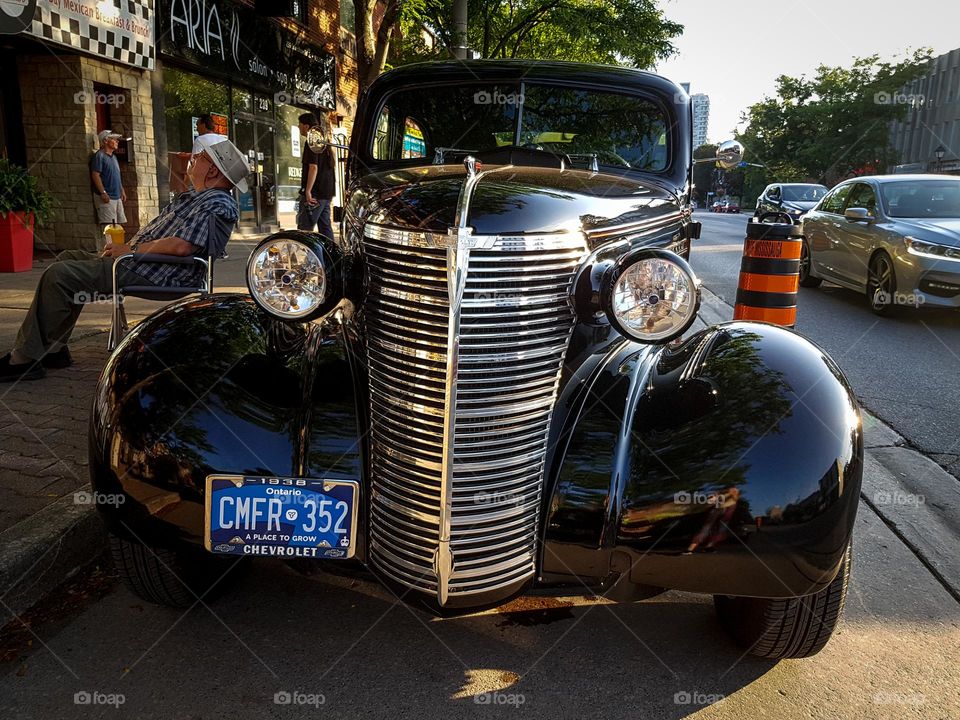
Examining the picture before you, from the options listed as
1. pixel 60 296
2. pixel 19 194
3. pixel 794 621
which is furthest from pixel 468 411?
pixel 19 194

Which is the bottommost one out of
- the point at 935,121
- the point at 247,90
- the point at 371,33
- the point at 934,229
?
the point at 934,229

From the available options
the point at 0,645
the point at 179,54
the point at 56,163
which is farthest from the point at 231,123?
the point at 0,645

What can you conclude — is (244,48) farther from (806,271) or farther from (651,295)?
(651,295)

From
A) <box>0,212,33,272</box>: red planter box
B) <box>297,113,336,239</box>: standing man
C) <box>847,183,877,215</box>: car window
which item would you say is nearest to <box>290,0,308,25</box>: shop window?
<box>297,113,336,239</box>: standing man

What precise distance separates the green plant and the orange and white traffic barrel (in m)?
7.73

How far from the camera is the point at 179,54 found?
476 inches

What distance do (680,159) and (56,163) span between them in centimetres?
970

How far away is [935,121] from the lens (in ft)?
179

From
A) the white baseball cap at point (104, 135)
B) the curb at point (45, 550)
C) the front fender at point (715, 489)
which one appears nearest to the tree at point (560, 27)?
the white baseball cap at point (104, 135)

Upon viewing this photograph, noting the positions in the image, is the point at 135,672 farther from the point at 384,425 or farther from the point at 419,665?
the point at 384,425

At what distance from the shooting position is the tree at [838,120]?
4747 centimetres

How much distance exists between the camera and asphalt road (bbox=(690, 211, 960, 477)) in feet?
15.4

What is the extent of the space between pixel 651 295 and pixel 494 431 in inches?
24.1

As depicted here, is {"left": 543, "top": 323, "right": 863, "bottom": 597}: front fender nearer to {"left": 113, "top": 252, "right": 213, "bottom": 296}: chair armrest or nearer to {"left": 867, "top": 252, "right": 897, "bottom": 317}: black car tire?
{"left": 113, "top": 252, "right": 213, "bottom": 296}: chair armrest
